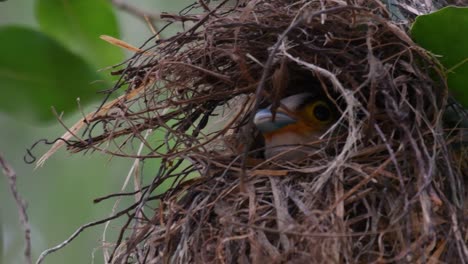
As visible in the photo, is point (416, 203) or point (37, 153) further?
point (37, 153)

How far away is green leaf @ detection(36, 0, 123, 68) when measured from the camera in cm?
237

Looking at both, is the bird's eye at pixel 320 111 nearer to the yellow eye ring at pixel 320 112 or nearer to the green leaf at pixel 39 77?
the yellow eye ring at pixel 320 112

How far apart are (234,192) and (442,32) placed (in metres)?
0.52

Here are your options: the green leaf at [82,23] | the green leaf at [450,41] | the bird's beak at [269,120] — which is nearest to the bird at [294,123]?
the bird's beak at [269,120]

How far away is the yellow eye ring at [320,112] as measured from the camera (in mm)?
2143

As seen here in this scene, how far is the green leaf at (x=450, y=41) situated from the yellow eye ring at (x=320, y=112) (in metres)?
0.45

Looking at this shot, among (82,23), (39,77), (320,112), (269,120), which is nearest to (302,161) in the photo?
(269,120)

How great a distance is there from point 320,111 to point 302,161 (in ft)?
1.09

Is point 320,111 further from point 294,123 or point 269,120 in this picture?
point 269,120

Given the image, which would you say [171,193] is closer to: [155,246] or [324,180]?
[155,246]

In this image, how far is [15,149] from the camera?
14.5ft

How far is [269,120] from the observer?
78.1 inches

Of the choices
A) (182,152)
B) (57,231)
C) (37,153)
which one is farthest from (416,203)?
(37,153)

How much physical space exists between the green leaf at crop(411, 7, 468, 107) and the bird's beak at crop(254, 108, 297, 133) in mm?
392
